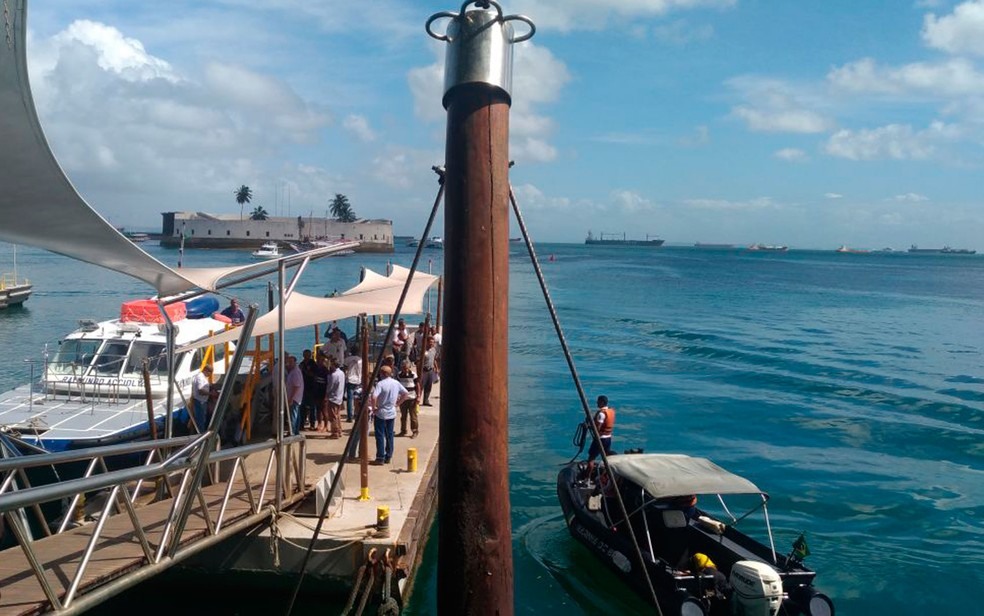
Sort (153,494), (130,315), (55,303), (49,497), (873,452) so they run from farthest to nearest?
(55,303)
(873,452)
(130,315)
(153,494)
(49,497)

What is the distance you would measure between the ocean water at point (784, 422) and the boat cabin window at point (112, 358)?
332 inches

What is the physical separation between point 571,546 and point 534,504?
2.27 metres

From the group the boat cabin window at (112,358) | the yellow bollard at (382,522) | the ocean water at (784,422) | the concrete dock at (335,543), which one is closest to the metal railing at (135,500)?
the concrete dock at (335,543)

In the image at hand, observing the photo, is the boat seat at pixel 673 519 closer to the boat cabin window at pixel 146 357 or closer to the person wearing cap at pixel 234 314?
the boat cabin window at pixel 146 357

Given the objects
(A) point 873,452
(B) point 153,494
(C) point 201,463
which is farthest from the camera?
(A) point 873,452

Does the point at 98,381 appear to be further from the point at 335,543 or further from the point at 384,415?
the point at 335,543

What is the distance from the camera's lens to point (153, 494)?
10422 mm

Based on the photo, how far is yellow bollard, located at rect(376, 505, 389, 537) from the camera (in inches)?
374

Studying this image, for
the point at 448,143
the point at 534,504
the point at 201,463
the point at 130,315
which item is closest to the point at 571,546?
the point at 534,504

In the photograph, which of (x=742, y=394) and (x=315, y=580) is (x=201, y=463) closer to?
(x=315, y=580)

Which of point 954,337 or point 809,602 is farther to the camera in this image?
point 954,337

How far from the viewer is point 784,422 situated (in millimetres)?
24562

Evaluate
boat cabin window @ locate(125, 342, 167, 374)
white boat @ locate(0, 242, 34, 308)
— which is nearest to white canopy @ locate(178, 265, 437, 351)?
boat cabin window @ locate(125, 342, 167, 374)

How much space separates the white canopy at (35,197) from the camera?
364 cm
